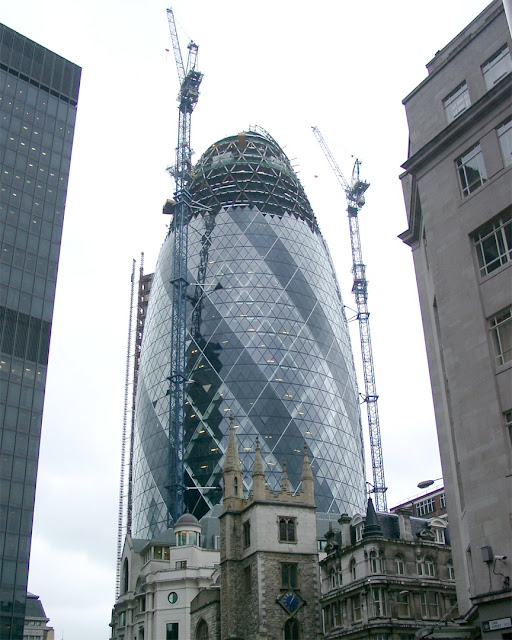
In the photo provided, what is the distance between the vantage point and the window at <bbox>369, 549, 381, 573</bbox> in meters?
47.8


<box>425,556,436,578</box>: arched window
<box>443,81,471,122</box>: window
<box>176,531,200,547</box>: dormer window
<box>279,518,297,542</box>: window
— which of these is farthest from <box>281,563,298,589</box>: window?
<box>443,81,471,122</box>: window

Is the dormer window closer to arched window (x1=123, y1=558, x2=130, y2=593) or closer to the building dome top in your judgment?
arched window (x1=123, y1=558, x2=130, y2=593)

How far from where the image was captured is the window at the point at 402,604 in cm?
4681

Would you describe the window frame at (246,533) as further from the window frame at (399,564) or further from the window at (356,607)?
the window frame at (399,564)

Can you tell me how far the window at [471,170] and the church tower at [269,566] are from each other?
3582 centimetres

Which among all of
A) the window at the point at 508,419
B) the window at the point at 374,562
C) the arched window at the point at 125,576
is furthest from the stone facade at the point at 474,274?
the arched window at the point at 125,576

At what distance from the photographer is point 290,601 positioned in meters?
55.0

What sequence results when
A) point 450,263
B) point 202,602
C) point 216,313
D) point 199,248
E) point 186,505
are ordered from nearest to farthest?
point 450,263 < point 202,602 < point 186,505 < point 216,313 < point 199,248

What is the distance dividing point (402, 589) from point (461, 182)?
28.4 m

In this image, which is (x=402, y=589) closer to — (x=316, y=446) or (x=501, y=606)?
(x=501, y=606)

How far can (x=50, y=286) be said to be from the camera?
89562 mm

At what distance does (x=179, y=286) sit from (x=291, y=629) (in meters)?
49.0

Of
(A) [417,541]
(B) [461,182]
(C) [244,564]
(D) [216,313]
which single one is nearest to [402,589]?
(A) [417,541]

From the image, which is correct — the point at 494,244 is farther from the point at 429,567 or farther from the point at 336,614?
the point at 336,614
